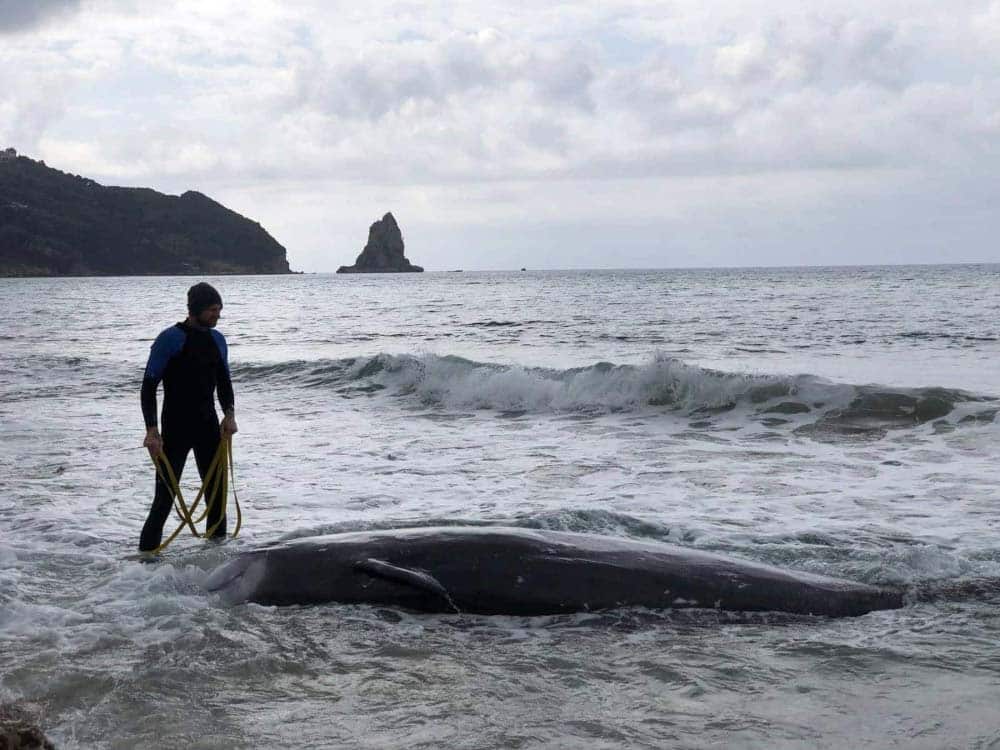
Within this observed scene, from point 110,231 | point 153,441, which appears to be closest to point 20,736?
point 153,441

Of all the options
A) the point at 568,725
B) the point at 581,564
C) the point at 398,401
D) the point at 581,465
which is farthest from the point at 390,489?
the point at 398,401

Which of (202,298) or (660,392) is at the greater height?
(202,298)

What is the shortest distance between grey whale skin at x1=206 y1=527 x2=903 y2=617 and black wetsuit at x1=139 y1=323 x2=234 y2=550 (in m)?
1.56

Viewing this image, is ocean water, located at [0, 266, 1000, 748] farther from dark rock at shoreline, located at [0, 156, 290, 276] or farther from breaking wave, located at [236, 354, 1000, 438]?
dark rock at shoreline, located at [0, 156, 290, 276]

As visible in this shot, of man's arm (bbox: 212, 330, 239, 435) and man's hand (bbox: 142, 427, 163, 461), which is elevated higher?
man's arm (bbox: 212, 330, 239, 435)

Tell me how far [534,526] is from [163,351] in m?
3.02

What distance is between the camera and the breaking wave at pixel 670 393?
13.8m

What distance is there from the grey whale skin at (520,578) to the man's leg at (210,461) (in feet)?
5.66

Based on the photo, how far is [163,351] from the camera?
722 cm

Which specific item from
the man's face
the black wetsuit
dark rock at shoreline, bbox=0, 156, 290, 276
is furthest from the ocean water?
dark rock at shoreline, bbox=0, 156, 290, 276

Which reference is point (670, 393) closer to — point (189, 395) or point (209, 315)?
point (189, 395)

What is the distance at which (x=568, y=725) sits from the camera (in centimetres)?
404

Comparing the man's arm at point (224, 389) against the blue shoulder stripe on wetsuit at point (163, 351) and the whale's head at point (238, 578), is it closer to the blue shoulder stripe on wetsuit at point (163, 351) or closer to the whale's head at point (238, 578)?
the blue shoulder stripe on wetsuit at point (163, 351)

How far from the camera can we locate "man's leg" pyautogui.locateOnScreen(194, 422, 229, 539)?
7559 mm
